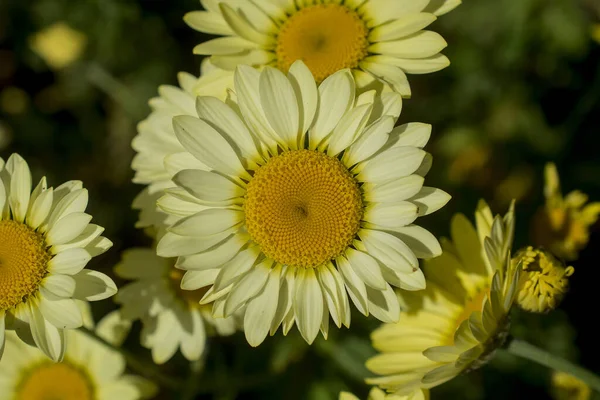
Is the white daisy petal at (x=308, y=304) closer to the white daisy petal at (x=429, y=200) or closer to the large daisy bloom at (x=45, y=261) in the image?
the white daisy petal at (x=429, y=200)

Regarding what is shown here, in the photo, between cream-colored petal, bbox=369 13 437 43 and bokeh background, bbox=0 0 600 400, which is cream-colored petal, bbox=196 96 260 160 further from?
bokeh background, bbox=0 0 600 400

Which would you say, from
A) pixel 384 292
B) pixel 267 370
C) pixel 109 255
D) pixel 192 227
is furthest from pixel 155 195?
pixel 109 255

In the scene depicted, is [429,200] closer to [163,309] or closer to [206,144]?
[206,144]

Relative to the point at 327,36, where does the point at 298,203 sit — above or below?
below

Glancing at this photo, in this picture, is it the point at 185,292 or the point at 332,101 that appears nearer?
the point at 332,101

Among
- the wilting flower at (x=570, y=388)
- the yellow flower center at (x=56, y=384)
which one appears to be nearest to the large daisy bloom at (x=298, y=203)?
the yellow flower center at (x=56, y=384)

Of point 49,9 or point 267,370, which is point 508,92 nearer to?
point 267,370

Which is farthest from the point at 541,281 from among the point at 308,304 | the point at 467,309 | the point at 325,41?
the point at 325,41
